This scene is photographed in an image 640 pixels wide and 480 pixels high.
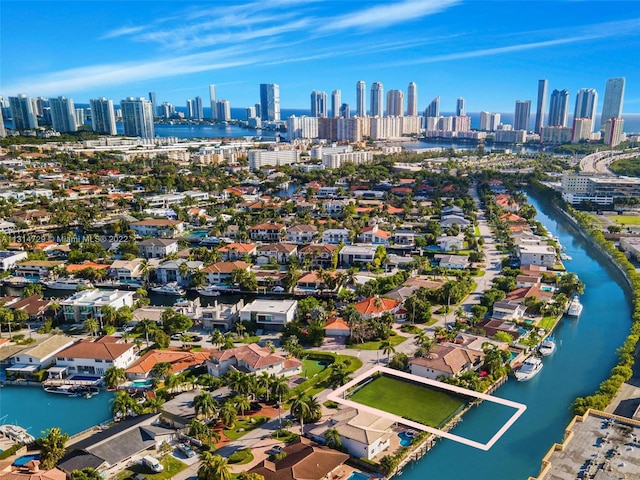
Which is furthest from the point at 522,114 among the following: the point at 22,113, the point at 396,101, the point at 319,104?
the point at 22,113

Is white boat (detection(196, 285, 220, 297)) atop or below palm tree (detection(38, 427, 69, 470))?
below

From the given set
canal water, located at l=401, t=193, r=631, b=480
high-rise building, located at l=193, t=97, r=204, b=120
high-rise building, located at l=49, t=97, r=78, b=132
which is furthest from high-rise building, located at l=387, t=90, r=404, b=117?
canal water, located at l=401, t=193, r=631, b=480

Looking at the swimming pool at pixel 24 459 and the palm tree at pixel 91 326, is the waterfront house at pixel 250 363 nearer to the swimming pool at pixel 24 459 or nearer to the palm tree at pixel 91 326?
the swimming pool at pixel 24 459

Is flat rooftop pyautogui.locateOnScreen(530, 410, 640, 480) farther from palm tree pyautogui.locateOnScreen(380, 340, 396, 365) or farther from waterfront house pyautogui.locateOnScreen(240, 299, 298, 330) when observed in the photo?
waterfront house pyautogui.locateOnScreen(240, 299, 298, 330)

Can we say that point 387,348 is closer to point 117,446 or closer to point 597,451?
point 597,451

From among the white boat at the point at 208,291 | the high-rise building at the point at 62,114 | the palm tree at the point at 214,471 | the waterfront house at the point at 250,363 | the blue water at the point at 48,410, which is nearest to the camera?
the palm tree at the point at 214,471

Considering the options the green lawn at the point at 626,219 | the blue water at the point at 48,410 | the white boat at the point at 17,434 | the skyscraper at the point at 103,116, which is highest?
the skyscraper at the point at 103,116

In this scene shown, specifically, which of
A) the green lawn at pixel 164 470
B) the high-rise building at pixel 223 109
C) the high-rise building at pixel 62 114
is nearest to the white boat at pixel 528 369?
the green lawn at pixel 164 470
